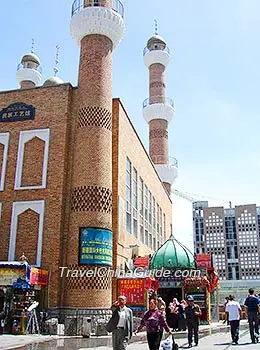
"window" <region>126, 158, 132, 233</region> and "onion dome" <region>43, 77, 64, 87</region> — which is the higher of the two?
"onion dome" <region>43, 77, 64, 87</region>

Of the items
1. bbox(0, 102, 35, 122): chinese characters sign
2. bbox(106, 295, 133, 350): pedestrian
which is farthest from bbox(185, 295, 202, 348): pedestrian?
bbox(0, 102, 35, 122): chinese characters sign

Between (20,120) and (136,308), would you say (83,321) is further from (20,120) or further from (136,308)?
(20,120)

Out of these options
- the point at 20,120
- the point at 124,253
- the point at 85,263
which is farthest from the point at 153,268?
the point at 20,120

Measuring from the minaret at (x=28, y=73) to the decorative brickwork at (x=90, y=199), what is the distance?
2137 cm

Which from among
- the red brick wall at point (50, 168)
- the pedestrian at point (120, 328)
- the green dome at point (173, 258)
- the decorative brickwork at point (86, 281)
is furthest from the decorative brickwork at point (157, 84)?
the pedestrian at point (120, 328)

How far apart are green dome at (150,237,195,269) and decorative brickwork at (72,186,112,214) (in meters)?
5.31

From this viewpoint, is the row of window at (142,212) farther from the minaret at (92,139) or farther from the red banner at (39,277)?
the red banner at (39,277)

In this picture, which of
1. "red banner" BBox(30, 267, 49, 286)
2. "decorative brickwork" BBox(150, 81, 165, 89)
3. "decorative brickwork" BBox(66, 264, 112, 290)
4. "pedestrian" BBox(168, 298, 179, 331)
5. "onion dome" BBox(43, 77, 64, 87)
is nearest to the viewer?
"pedestrian" BBox(168, 298, 179, 331)

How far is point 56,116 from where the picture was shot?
67.8 feet

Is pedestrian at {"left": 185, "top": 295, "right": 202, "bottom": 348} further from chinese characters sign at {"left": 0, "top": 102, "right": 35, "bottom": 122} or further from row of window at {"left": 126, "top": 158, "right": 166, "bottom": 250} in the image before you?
chinese characters sign at {"left": 0, "top": 102, "right": 35, "bottom": 122}

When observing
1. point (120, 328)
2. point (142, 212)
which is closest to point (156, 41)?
point (142, 212)

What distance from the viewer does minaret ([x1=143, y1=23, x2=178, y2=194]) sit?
3641cm

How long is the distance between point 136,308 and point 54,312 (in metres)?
3.42

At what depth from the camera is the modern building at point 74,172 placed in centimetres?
1836
